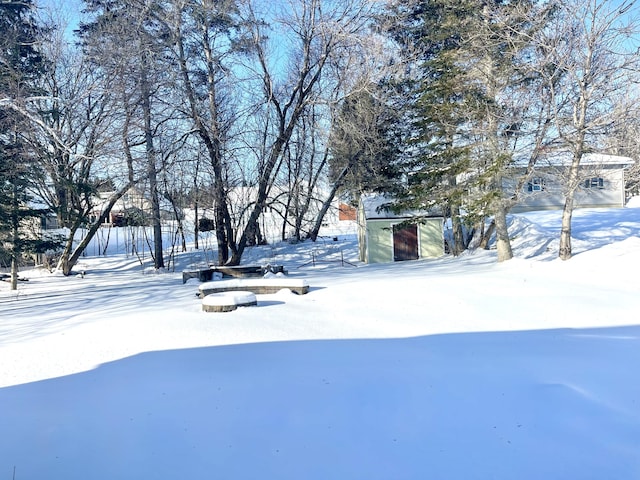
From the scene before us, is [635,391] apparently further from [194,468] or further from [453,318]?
[194,468]

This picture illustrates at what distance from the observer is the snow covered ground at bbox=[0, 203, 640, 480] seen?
3316 millimetres

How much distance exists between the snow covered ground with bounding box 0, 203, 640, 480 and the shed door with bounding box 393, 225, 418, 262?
13.7 m

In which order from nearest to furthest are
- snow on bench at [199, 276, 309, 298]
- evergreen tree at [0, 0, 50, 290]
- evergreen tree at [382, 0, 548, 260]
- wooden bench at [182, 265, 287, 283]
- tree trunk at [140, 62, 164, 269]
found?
snow on bench at [199, 276, 309, 298] < evergreen tree at [0, 0, 50, 290] < evergreen tree at [382, 0, 548, 260] < wooden bench at [182, 265, 287, 283] < tree trunk at [140, 62, 164, 269]

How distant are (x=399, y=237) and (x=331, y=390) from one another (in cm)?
1868

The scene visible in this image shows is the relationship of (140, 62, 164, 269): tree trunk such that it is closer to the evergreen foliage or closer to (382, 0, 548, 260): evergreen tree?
the evergreen foliage

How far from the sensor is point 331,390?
449 centimetres

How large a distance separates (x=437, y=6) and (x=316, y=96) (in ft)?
18.7

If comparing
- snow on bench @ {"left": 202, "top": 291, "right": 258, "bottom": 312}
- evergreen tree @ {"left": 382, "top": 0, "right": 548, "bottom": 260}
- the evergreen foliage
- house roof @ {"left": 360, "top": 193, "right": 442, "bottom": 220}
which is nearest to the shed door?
house roof @ {"left": 360, "top": 193, "right": 442, "bottom": 220}

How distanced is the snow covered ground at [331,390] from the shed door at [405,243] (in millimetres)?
13741

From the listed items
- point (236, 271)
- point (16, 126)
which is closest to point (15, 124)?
point (16, 126)

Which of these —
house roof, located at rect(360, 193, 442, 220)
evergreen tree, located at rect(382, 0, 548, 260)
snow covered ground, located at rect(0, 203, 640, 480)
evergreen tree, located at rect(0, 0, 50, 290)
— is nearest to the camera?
snow covered ground, located at rect(0, 203, 640, 480)

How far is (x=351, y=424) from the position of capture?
12.5ft

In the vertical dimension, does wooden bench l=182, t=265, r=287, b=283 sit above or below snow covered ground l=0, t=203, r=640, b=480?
above

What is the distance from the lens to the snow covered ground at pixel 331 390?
3.32 m
